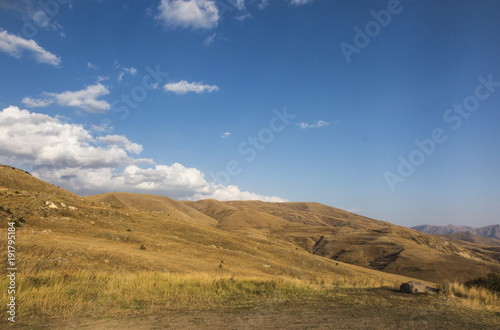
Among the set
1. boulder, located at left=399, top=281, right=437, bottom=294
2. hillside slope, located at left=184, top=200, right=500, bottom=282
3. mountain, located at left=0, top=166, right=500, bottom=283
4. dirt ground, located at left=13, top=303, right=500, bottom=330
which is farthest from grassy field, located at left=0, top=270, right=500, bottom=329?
hillside slope, located at left=184, top=200, right=500, bottom=282

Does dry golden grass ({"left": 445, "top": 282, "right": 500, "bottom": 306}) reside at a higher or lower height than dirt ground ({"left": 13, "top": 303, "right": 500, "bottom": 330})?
lower

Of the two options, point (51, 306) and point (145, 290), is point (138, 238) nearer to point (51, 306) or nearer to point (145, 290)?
point (145, 290)

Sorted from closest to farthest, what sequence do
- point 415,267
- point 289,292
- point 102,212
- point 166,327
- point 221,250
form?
point 166,327
point 289,292
point 221,250
point 102,212
point 415,267

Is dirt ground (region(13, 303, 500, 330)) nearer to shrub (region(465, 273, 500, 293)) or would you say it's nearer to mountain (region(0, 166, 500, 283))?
shrub (region(465, 273, 500, 293))

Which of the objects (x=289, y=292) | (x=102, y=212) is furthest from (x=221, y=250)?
(x=289, y=292)

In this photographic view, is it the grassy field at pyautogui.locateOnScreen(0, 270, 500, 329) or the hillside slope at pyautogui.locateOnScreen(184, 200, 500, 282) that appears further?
the hillside slope at pyautogui.locateOnScreen(184, 200, 500, 282)

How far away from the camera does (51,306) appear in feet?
26.1

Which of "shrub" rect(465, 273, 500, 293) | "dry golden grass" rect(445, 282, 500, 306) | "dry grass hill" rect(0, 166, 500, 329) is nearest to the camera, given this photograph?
"dry grass hill" rect(0, 166, 500, 329)

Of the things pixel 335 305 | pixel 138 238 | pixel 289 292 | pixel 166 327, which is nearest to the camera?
pixel 166 327

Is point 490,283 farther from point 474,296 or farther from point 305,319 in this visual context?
point 305,319

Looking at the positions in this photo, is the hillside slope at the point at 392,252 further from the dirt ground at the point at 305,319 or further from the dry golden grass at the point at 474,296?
the dirt ground at the point at 305,319

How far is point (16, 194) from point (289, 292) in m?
34.7

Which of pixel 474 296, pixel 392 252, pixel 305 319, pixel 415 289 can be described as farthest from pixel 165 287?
pixel 392 252

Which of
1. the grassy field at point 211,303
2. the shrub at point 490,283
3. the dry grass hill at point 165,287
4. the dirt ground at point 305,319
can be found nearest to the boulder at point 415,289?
the grassy field at point 211,303
